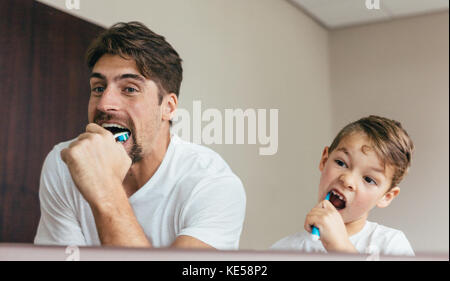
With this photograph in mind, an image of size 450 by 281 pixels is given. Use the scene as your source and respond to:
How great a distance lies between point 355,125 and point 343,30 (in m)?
0.18

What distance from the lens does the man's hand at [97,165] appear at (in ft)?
2.08

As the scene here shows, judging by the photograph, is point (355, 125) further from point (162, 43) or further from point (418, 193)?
point (162, 43)

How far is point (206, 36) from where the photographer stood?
737 mm

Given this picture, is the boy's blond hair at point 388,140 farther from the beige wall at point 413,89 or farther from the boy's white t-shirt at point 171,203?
the boy's white t-shirt at point 171,203

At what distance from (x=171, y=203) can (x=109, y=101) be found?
18cm

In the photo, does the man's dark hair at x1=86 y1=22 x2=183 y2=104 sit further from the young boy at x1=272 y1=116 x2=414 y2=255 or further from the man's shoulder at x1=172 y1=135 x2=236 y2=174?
the young boy at x1=272 y1=116 x2=414 y2=255

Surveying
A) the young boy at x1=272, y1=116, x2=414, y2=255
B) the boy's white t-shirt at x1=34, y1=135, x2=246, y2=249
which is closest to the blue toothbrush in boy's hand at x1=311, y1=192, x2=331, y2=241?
the young boy at x1=272, y1=116, x2=414, y2=255

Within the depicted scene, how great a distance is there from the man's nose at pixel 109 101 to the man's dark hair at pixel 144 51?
0.17ft

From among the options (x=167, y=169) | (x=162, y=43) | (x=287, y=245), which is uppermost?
(x=162, y=43)

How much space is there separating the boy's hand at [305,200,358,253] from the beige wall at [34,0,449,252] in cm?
2

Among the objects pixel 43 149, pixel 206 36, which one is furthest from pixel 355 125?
pixel 43 149

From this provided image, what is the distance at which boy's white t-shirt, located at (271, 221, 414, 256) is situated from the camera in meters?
0.66

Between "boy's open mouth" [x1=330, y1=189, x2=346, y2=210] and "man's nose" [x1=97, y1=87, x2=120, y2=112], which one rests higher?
"man's nose" [x1=97, y1=87, x2=120, y2=112]

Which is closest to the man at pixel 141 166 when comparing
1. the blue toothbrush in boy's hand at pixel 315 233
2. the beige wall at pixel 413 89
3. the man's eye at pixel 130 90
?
the man's eye at pixel 130 90
